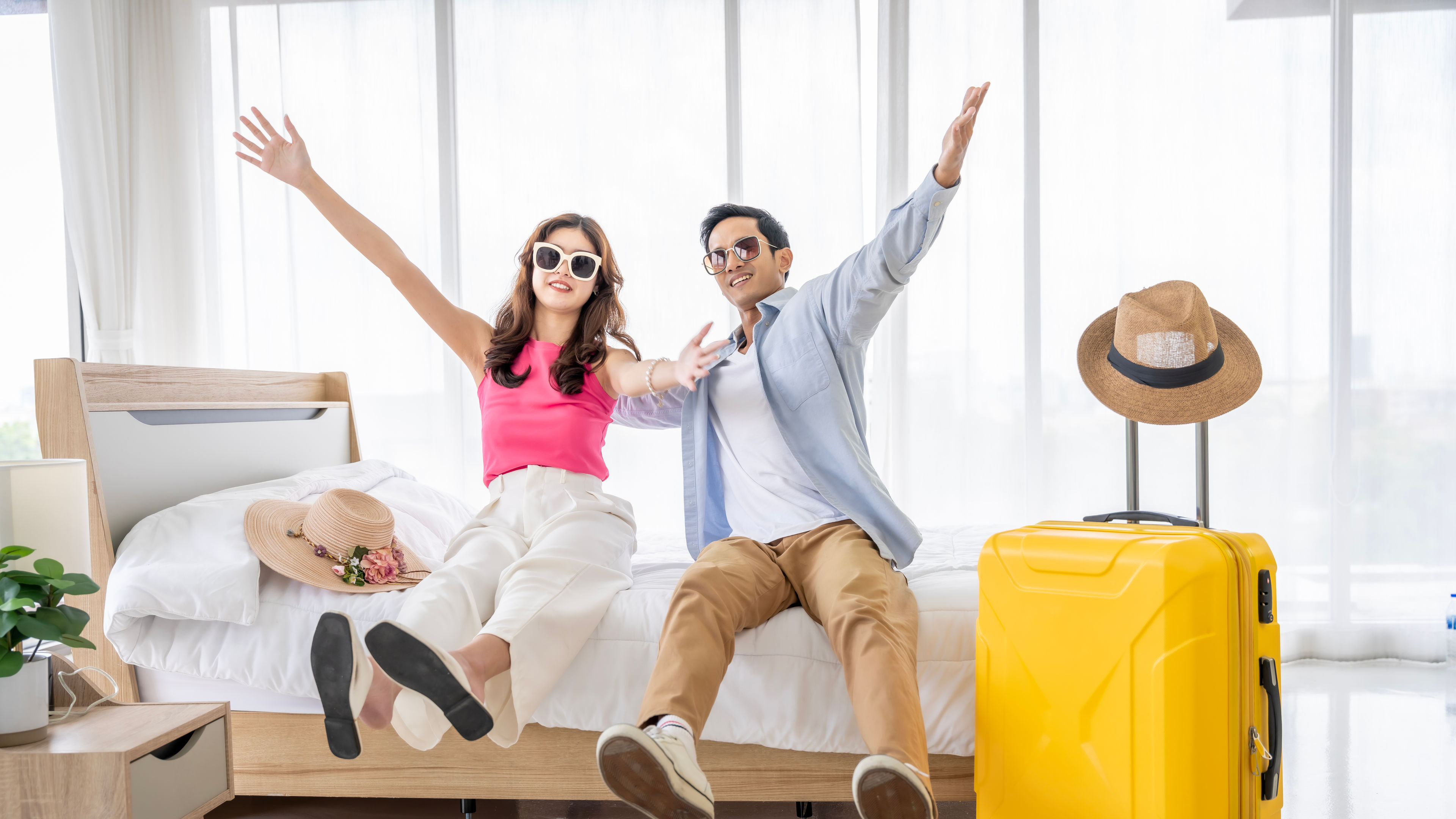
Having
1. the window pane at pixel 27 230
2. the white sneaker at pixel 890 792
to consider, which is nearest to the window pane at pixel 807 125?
the white sneaker at pixel 890 792

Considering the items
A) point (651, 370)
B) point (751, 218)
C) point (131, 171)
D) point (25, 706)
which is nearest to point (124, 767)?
point (25, 706)

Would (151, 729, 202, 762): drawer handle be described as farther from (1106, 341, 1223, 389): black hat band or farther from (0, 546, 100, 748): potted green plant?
(1106, 341, 1223, 389): black hat band

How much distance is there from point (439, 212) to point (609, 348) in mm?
1606

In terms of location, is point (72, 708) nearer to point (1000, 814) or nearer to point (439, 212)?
point (1000, 814)

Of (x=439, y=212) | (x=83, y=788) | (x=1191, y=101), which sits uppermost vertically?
(x=1191, y=101)

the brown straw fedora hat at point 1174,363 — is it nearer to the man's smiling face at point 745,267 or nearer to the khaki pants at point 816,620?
the khaki pants at point 816,620

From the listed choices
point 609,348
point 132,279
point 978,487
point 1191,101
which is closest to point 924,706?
point 609,348

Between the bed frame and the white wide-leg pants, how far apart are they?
18 centimetres

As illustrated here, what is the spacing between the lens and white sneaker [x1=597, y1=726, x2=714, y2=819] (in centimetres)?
111

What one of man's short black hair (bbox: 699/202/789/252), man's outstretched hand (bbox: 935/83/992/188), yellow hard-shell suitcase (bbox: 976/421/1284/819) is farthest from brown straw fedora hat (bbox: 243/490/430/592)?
man's outstretched hand (bbox: 935/83/992/188)

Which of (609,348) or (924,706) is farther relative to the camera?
(609,348)

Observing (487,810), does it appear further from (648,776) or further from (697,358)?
(697,358)

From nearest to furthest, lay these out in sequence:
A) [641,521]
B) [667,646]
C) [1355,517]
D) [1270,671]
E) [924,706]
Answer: [1270,671] → [667,646] → [924,706] → [1355,517] → [641,521]

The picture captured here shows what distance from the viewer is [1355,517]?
2986 mm
